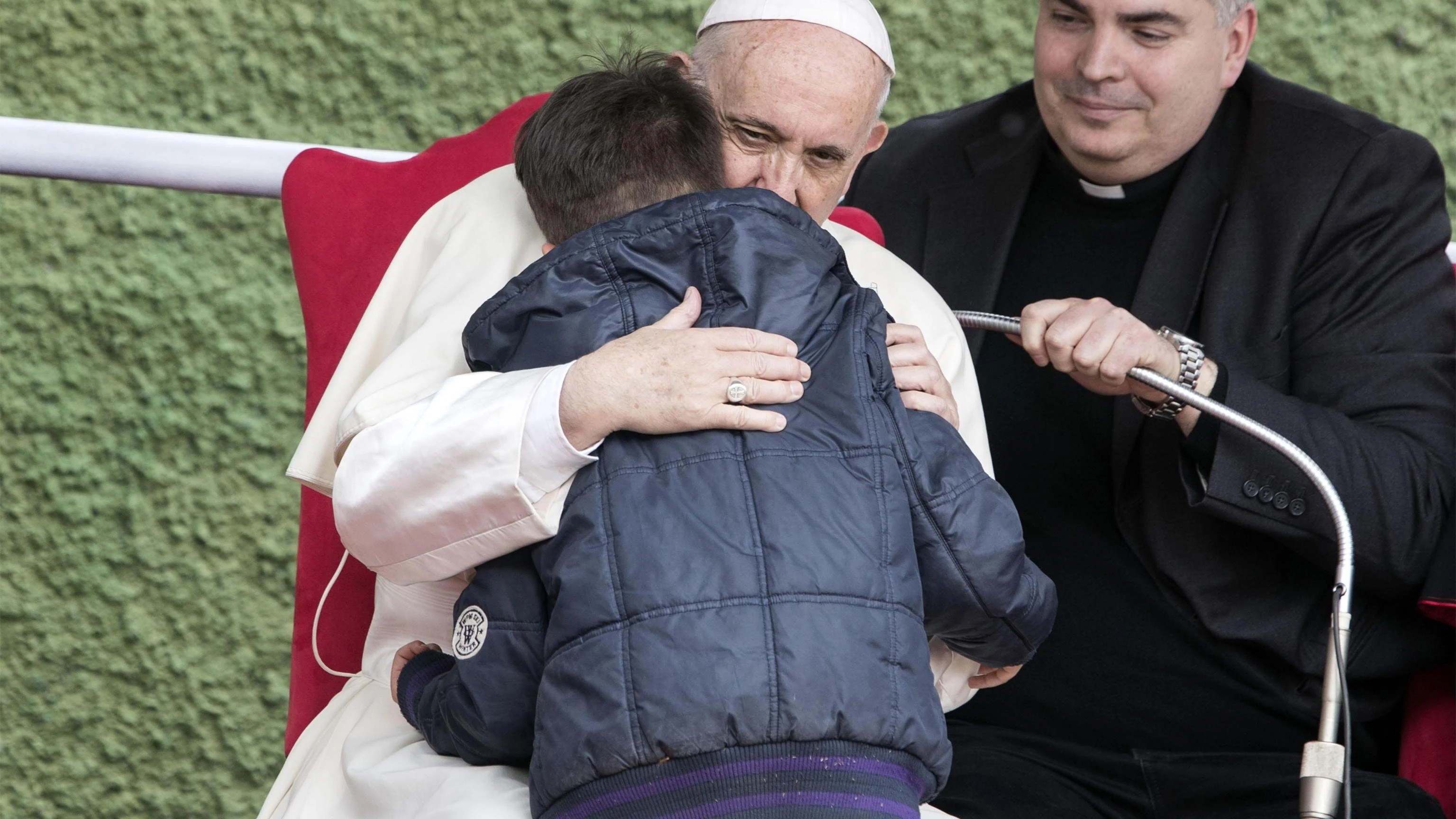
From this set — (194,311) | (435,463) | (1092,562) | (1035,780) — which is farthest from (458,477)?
(194,311)

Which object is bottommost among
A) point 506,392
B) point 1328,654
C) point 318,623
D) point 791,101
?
point 318,623

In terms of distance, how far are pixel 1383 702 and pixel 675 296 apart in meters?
1.12

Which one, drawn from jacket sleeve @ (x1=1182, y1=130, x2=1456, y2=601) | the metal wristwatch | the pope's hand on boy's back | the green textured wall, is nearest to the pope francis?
the pope's hand on boy's back

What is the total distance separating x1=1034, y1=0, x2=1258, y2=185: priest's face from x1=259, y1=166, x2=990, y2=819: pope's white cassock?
1.42 feet

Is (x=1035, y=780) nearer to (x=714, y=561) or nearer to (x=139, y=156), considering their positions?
(x=714, y=561)

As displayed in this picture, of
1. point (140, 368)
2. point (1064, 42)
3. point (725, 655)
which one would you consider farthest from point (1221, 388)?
point (140, 368)

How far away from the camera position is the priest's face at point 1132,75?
1.93 m

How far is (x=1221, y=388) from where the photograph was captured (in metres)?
1.68

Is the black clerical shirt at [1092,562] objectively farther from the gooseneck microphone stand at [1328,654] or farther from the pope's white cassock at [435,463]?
the pope's white cassock at [435,463]

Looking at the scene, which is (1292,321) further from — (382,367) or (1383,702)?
(382,367)

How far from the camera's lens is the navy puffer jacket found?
105cm

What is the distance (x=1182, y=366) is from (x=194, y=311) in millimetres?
1761

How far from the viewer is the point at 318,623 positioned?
1744mm

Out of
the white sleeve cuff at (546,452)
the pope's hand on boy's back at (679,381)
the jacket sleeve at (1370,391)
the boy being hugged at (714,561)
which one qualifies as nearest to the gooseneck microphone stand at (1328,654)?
the jacket sleeve at (1370,391)
